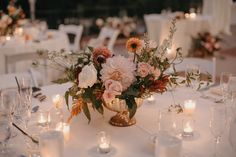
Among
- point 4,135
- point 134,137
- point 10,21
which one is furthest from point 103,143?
point 10,21

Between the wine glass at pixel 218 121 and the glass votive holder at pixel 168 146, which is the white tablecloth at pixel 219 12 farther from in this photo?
the glass votive holder at pixel 168 146

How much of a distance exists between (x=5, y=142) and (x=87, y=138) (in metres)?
0.35

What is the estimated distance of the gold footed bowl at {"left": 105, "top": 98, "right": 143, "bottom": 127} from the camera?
1611mm

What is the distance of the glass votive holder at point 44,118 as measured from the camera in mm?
1528

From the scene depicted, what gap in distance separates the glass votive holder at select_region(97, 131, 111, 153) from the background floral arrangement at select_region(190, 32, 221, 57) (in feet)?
16.2

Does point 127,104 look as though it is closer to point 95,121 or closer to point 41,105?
point 95,121

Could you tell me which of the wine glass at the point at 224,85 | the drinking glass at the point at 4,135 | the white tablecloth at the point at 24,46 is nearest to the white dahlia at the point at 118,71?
the drinking glass at the point at 4,135

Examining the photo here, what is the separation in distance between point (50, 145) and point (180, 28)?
199 inches

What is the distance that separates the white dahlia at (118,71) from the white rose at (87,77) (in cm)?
5

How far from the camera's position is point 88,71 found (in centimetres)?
147

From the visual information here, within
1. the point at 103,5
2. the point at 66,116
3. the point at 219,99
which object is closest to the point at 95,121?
the point at 66,116

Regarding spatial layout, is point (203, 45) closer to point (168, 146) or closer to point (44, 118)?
point (44, 118)

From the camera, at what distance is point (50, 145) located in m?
1.30

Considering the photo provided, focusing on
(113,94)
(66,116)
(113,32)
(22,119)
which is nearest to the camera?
(113,94)
